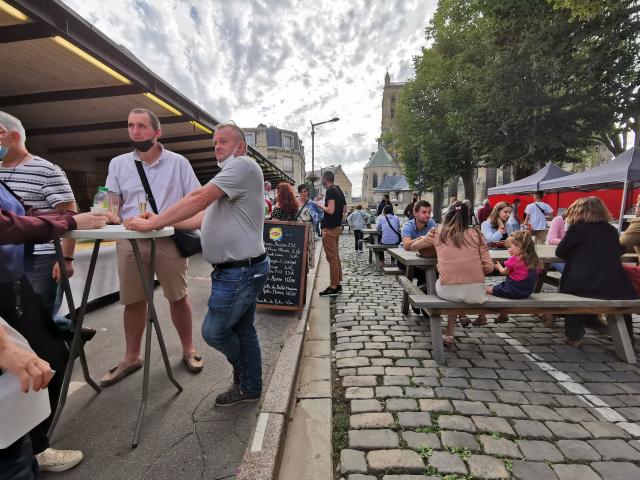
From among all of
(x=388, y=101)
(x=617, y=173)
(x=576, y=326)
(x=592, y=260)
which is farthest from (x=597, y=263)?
(x=388, y=101)

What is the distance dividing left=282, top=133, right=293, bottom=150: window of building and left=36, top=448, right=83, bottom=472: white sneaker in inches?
2231

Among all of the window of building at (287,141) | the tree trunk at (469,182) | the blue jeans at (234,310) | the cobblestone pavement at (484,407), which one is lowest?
the cobblestone pavement at (484,407)

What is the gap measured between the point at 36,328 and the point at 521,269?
3962 millimetres

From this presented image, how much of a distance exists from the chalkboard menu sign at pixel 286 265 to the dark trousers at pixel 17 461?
A: 338cm

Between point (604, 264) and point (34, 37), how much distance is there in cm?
599

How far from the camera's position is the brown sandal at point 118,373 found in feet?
8.68

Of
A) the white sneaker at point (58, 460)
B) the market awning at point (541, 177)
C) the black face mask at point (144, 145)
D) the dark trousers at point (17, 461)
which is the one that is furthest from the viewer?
the market awning at point (541, 177)

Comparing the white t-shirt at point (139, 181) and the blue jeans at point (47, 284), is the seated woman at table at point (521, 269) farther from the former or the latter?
the blue jeans at point (47, 284)

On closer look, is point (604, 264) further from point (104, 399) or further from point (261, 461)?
point (104, 399)

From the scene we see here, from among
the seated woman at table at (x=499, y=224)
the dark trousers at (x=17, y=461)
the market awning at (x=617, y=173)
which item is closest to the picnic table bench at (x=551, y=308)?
the dark trousers at (x=17, y=461)

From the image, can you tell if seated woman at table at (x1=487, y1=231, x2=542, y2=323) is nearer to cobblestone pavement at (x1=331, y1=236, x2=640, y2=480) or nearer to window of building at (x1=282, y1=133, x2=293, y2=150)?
cobblestone pavement at (x1=331, y1=236, x2=640, y2=480)

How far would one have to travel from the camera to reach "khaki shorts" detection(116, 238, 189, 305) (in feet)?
8.67

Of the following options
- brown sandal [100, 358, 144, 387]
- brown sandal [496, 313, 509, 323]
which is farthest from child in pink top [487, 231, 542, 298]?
brown sandal [100, 358, 144, 387]

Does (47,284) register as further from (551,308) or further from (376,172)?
(376,172)
